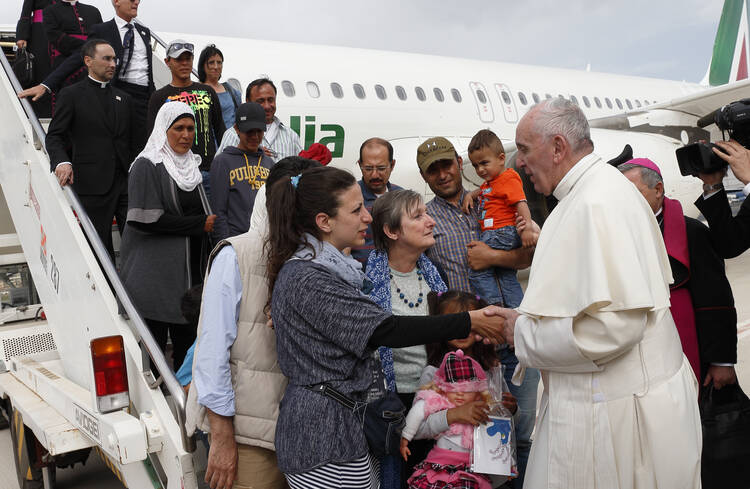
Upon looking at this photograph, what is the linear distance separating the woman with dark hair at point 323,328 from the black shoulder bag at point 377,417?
0.05 ft

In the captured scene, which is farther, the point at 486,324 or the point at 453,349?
the point at 453,349

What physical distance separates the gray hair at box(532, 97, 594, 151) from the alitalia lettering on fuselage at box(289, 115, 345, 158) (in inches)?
265

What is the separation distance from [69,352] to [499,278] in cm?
226

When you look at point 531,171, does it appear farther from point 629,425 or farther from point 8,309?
point 8,309

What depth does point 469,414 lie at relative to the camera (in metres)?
2.32

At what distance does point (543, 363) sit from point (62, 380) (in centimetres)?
250

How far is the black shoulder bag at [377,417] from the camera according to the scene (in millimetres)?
2029

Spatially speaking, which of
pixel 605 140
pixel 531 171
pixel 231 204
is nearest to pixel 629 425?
pixel 531 171

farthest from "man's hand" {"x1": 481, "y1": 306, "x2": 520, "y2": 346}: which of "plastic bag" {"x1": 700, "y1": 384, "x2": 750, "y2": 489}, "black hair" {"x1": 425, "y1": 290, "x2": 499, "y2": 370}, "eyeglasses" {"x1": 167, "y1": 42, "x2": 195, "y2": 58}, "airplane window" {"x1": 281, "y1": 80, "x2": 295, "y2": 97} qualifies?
"airplane window" {"x1": 281, "y1": 80, "x2": 295, "y2": 97}

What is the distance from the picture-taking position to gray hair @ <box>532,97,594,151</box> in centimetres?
199

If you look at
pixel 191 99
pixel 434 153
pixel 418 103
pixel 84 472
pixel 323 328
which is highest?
pixel 418 103

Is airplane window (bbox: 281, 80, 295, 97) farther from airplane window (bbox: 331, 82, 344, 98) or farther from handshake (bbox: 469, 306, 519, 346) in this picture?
handshake (bbox: 469, 306, 519, 346)

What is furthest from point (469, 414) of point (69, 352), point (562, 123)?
point (69, 352)

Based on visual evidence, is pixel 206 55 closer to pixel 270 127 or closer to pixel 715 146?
pixel 270 127
